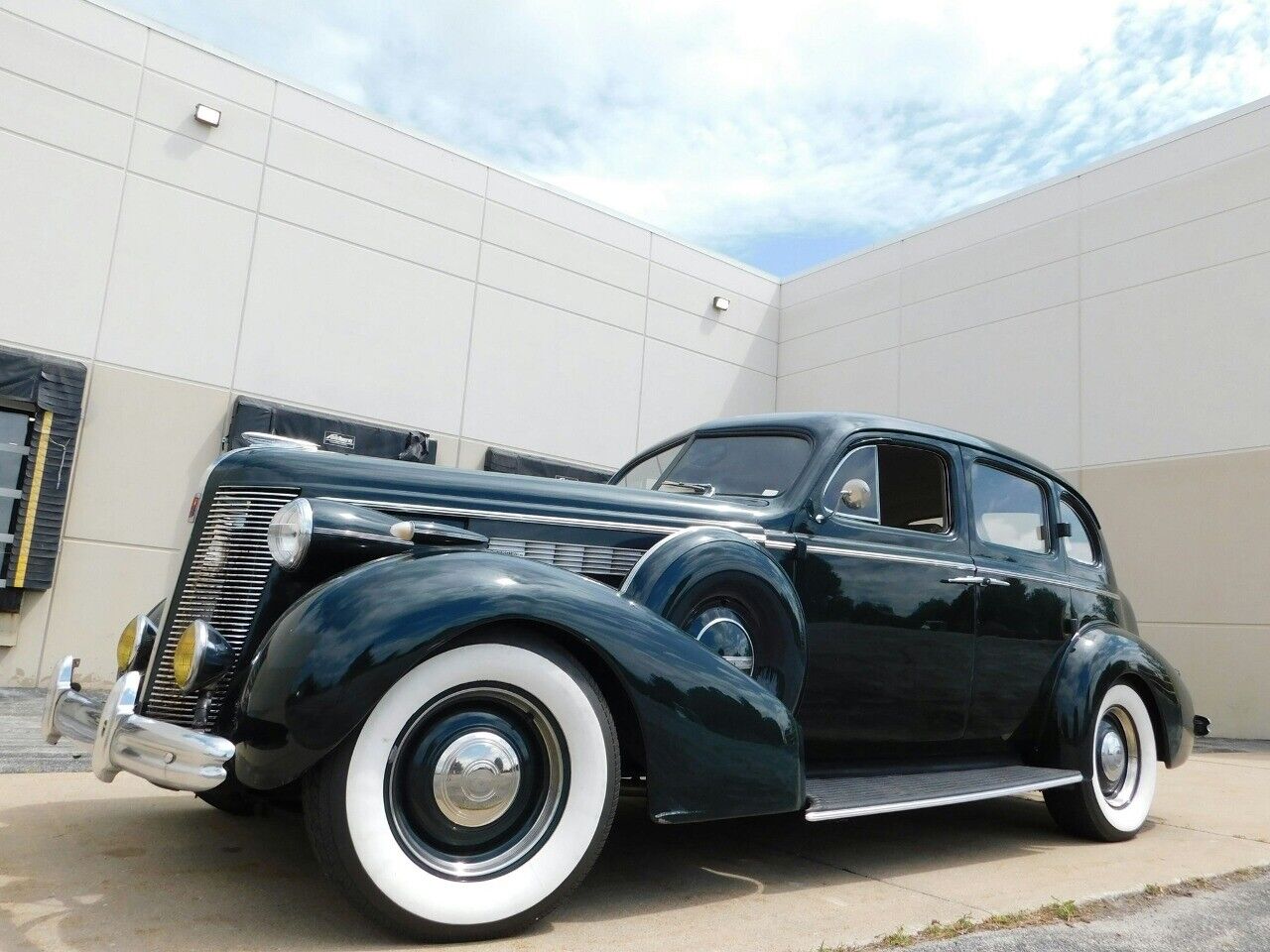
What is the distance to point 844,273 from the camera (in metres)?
14.6

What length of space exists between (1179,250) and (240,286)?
10499 mm

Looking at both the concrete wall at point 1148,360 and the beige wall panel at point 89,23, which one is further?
the concrete wall at point 1148,360

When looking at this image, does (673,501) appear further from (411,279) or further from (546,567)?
(411,279)

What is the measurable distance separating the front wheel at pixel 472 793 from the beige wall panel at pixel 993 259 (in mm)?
11220

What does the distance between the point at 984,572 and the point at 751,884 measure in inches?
73.4

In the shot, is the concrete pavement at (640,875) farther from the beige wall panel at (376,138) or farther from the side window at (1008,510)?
the beige wall panel at (376,138)

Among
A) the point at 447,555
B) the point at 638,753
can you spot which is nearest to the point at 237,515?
the point at 447,555

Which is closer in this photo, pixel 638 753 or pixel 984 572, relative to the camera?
pixel 638 753

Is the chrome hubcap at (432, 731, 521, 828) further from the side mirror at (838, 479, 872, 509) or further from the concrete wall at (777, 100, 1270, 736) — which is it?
the concrete wall at (777, 100, 1270, 736)

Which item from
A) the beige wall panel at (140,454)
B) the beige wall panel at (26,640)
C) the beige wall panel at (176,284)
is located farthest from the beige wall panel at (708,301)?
the beige wall panel at (26,640)

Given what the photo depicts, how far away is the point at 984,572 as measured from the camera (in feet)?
14.2

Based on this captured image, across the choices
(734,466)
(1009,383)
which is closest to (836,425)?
(734,466)

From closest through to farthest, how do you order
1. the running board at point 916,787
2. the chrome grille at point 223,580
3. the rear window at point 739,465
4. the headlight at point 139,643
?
the chrome grille at point 223,580
the running board at point 916,787
the headlight at point 139,643
the rear window at point 739,465

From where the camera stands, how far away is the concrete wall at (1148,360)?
9.83 meters
